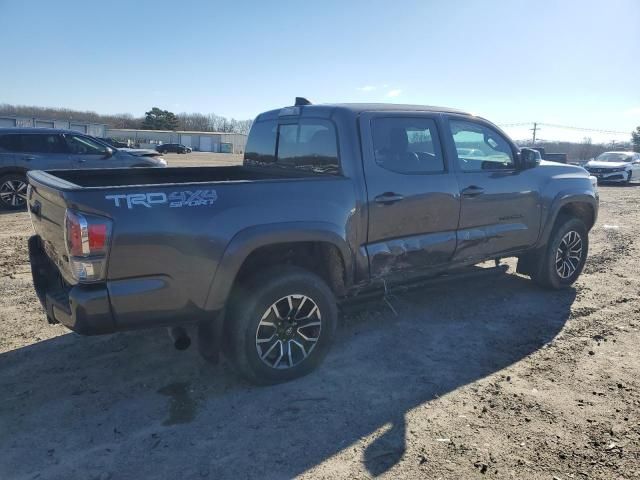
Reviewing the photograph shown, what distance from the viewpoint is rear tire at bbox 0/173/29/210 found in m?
10.5

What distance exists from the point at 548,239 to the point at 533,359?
79.2 inches

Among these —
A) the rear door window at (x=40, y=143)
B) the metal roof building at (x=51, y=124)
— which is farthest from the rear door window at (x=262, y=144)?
the metal roof building at (x=51, y=124)

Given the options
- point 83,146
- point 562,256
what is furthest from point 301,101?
point 83,146

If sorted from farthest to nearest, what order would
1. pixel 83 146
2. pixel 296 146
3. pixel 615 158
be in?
pixel 615 158 → pixel 83 146 → pixel 296 146

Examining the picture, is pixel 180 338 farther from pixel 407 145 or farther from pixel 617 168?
pixel 617 168

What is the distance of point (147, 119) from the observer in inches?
4208

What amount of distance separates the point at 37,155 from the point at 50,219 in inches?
345

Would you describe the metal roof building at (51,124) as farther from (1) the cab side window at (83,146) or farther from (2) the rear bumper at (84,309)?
(2) the rear bumper at (84,309)

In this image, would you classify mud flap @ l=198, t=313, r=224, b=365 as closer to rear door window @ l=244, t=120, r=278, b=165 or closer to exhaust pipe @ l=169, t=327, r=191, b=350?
exhaust pipe @ l=169, t=327, r=191, b=350

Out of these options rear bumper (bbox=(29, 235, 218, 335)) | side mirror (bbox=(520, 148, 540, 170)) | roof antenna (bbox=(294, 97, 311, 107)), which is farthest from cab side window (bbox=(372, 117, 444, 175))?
rear bumper (bbox=(29, 235, 218, 335))

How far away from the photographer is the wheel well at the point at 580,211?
5.89 metres

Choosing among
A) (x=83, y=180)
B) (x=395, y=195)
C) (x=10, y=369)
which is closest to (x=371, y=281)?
(x=395, y=195)

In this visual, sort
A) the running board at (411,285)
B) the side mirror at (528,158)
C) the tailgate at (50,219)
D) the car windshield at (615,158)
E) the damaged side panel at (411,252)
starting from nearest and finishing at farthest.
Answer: the tailgate at (50,219) → the damaged side panel at (411,252) → the running board at (411,285) → the side mirror at (528,158) → the car windshield at (615,158)

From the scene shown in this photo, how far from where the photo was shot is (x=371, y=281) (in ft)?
13.6
